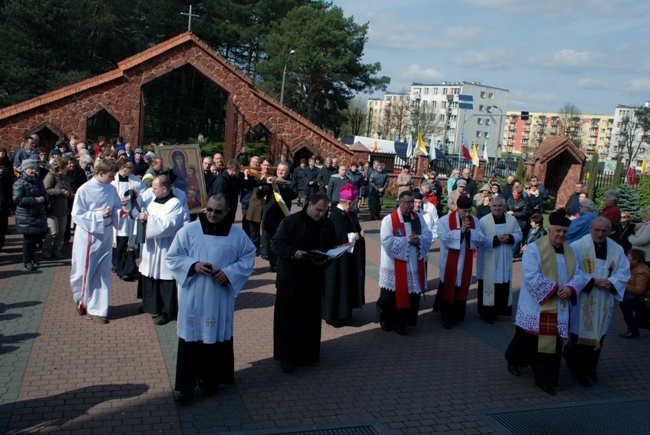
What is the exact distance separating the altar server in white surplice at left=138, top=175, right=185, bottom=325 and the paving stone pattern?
0.85 feet

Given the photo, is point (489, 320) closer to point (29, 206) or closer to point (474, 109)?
point (29, 206)

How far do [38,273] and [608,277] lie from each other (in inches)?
328

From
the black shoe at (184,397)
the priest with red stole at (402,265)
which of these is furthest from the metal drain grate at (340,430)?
the priest with red stole at (402,265)

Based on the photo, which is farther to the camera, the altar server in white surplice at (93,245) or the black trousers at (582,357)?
the altar server in white surplice at (93,245)

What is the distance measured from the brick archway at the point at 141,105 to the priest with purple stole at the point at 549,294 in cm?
1926

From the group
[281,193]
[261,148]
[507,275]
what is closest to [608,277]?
[507,275]

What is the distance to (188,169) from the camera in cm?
903

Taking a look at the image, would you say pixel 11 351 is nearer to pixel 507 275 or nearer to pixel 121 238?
pixel 121 238

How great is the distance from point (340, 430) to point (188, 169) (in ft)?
16.2

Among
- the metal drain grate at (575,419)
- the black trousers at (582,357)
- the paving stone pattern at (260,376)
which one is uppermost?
the black trousers at (582,357)

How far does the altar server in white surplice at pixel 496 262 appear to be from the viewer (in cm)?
905

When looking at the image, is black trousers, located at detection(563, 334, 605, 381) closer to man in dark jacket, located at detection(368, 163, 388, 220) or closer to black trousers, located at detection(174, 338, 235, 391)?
black trousers, located at detection(174, 338, 235, 391)

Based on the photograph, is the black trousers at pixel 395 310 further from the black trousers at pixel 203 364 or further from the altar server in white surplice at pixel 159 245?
the black trousers at pixel 203 364

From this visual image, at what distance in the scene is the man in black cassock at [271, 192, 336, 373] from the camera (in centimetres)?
648
